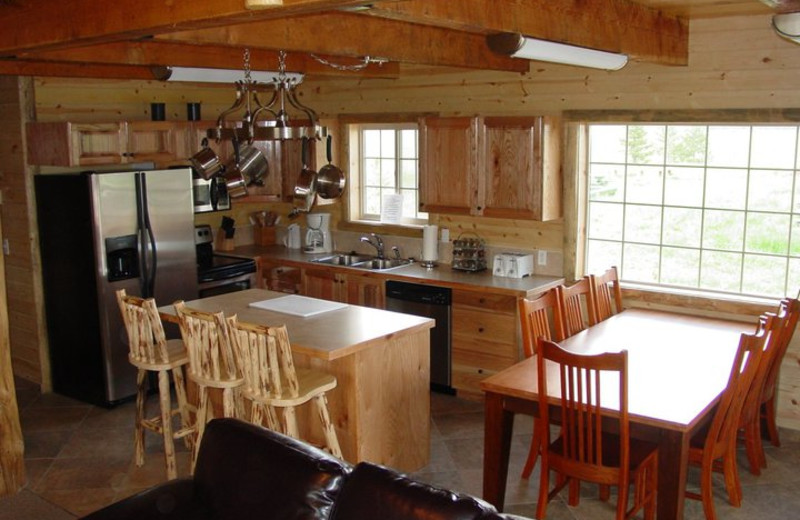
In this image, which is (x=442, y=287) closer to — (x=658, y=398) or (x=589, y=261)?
(x=589, y=261)

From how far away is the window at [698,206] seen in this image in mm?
5094

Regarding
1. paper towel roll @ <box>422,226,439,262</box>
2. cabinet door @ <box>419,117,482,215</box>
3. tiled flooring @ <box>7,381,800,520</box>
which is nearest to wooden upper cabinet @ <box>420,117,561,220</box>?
cabinet door @ <box>419,117,482,215</box>

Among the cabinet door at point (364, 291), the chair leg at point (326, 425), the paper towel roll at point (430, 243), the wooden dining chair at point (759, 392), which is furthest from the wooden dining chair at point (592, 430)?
the paper towel roll at point (430, 243)

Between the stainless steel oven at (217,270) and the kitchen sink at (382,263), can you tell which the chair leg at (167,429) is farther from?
the kitchen sink at (382,263)

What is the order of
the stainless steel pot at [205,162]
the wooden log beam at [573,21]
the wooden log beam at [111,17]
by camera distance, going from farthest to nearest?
the stainless steel pot at [205,162] → the wooden log beam at [573,21] → the wooden log beam at [111,17]

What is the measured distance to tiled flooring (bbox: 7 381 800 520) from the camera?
13.9 ft

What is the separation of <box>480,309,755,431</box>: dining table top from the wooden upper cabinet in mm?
1042

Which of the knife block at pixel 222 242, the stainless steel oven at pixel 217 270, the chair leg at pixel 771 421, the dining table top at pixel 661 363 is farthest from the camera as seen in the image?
the knife block at pixel 222 242

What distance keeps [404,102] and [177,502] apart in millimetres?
4088

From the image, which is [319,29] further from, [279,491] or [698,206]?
[698,206]

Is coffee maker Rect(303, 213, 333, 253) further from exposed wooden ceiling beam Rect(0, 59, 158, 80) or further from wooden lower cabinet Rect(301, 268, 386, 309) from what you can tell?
exposed wooden ceiling beam Rect(0, 59, 158, 80)

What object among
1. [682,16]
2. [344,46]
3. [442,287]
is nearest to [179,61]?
[344,46]

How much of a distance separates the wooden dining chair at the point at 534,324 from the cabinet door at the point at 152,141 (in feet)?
9.97

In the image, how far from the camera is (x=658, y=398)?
3.65 m
